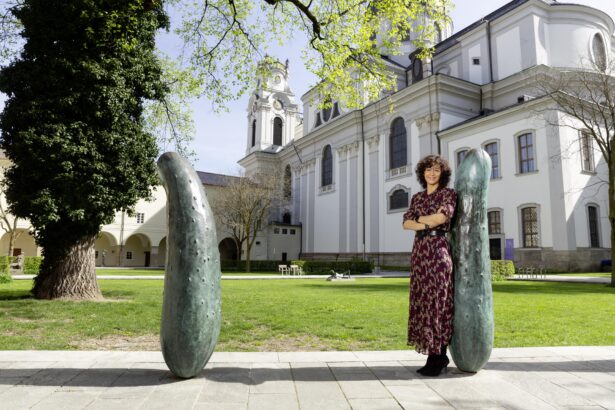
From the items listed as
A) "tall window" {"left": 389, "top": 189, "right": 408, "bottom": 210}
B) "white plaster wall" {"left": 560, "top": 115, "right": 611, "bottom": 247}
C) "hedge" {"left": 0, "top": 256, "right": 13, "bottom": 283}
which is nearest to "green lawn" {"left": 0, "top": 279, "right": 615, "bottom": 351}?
"hedge" {"left": 0, "top": 256, "right": 13, "bottom": 283}

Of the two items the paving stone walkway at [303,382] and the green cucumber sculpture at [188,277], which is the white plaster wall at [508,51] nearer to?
the paving stone walkway at [303,382]

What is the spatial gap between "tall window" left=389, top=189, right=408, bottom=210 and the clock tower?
21.4m

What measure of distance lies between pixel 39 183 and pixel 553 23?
33.7m

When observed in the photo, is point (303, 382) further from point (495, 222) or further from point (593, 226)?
point (593, 226)

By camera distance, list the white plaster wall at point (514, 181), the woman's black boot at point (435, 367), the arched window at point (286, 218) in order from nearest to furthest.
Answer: the woman's black boot at point (435, 367) < the white plaster wall at point (514, 181) < the arched window at point (286, 218)

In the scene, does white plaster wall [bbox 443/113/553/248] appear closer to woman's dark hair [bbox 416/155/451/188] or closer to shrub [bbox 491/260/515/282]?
shrub [bbox 491/260/515/282]

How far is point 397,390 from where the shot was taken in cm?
350

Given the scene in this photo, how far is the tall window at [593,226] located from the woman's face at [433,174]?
2532 cm

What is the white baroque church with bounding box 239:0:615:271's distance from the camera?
947 inches

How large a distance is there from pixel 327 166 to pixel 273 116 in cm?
1394

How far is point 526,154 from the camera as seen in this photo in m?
25.3

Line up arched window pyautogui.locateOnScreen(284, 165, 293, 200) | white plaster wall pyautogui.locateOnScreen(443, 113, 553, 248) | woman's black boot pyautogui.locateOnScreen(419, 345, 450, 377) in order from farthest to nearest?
arched window pyautogui.locateOnScreen(284, 165, 293, 200) → white plaster wall pyautogui.locateOnScreen(443, 113, 553, 248) → woman's black boot pyautogui.locateOnScreen(419, 345, 450, 377)

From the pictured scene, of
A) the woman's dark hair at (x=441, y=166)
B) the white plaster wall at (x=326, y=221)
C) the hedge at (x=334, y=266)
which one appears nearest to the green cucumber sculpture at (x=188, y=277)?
the woman's dark hair at (x=441, y=166)

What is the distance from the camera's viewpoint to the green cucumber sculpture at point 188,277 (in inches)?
150
